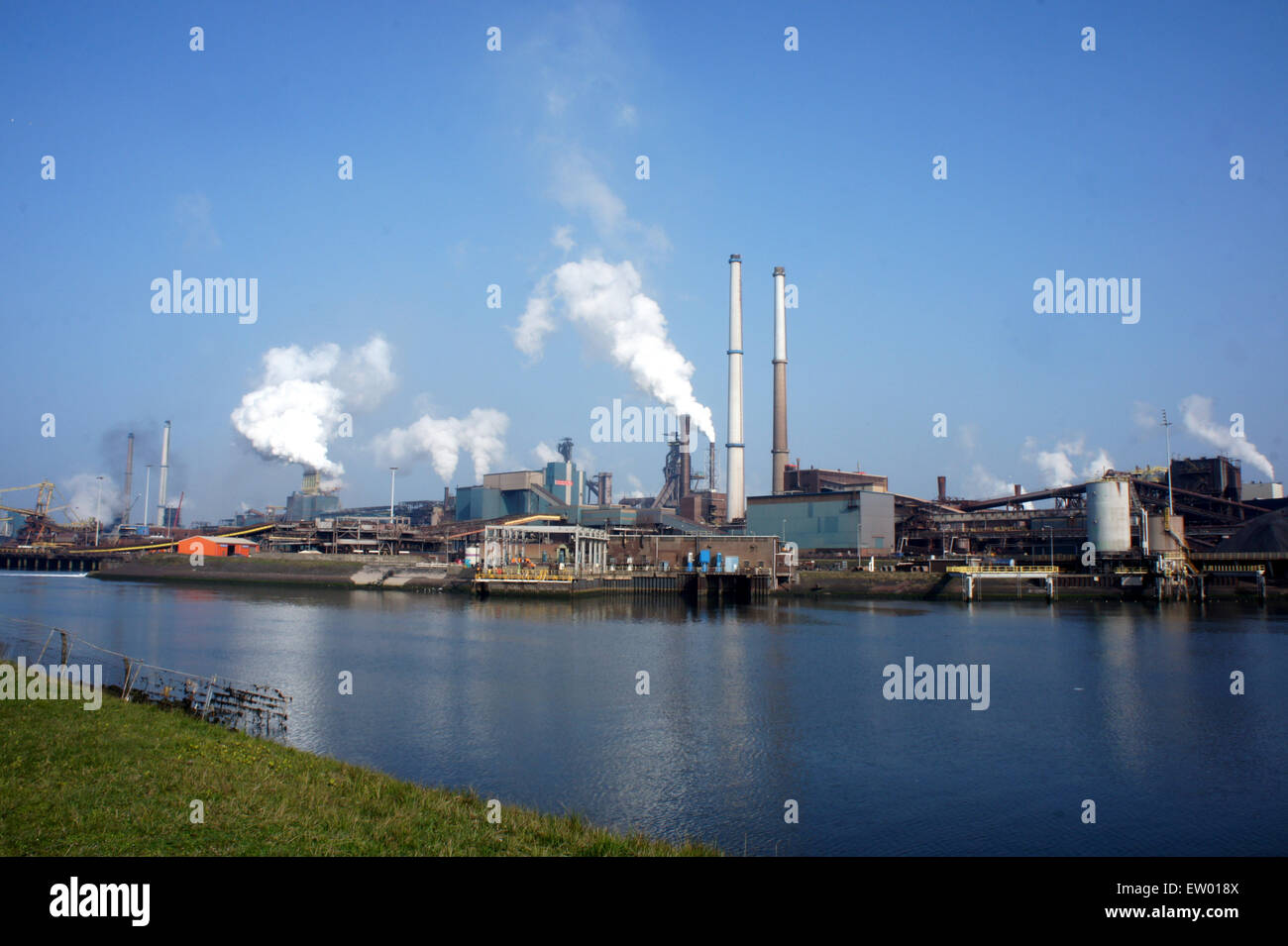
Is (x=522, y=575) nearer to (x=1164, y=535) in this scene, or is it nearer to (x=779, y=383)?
(x=779, y=383)

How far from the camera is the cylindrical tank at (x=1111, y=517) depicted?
66375 millimetres

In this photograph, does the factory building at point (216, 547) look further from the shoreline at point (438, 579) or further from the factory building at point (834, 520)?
the factory building at point (834, 520)

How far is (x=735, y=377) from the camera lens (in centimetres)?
8481

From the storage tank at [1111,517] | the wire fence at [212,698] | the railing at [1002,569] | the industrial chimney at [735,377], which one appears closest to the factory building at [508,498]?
the industrial chimney at [735,377]

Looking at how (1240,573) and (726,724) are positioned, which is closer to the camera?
(726,724)

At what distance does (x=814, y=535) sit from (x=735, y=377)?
17.9m

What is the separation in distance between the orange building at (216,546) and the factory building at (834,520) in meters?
57.0

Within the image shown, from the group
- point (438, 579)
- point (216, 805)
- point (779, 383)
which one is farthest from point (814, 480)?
point (216, 805)

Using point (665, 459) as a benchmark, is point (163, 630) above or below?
below

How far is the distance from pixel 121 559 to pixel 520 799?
98.2 meters

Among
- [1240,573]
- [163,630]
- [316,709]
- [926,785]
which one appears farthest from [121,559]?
[1240,573]

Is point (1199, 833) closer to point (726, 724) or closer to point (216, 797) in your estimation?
point (726, 724)

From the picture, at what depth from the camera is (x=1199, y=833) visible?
575 inches
